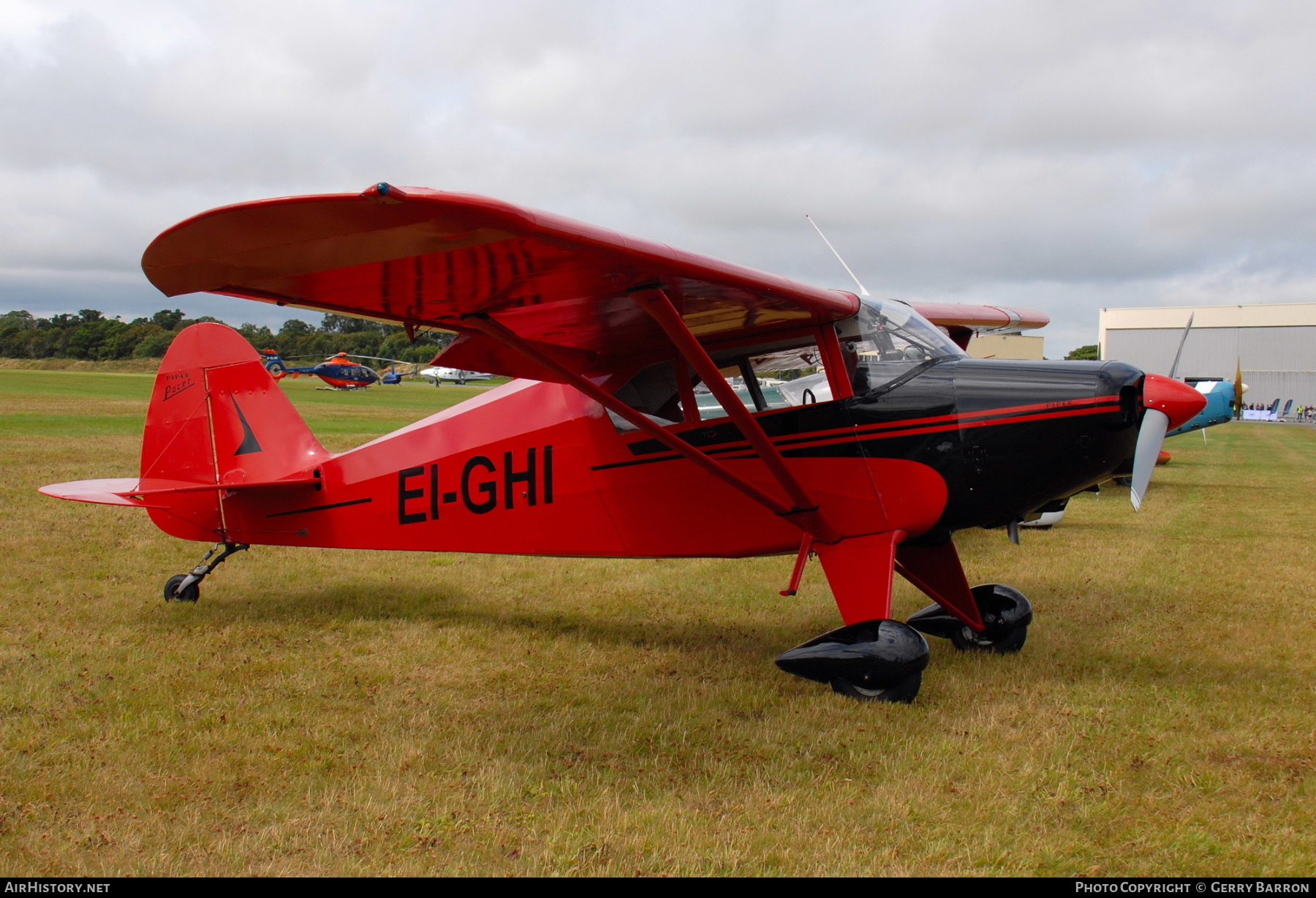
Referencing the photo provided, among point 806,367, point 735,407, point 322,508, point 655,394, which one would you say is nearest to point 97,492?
point 322,508

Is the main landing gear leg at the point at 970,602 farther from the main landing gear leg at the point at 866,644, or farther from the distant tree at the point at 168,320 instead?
the distant tree at the point at 168,320

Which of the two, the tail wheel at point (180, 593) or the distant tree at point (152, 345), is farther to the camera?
the distant tree at point (152, 345)

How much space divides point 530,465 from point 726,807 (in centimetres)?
291

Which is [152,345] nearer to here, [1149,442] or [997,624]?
[997,624]

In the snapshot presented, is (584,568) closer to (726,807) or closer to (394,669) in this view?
(394,669)

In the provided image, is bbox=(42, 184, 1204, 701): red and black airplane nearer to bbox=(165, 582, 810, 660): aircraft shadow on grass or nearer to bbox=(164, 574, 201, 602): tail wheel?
bbox=(164, 574, 201, 602): tail wheel

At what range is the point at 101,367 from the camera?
69.4 metres

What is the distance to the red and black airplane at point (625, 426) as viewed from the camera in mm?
3646

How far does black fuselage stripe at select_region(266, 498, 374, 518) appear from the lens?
6445 mm

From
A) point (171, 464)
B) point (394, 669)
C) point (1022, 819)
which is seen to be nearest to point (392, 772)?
point (394, 669)

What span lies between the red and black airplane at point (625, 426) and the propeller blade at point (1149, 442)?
14 millimetres

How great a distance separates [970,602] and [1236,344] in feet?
234

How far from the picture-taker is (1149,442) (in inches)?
182

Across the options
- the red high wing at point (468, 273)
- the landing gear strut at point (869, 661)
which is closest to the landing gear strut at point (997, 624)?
the landing gear strut at point (869, 661)
